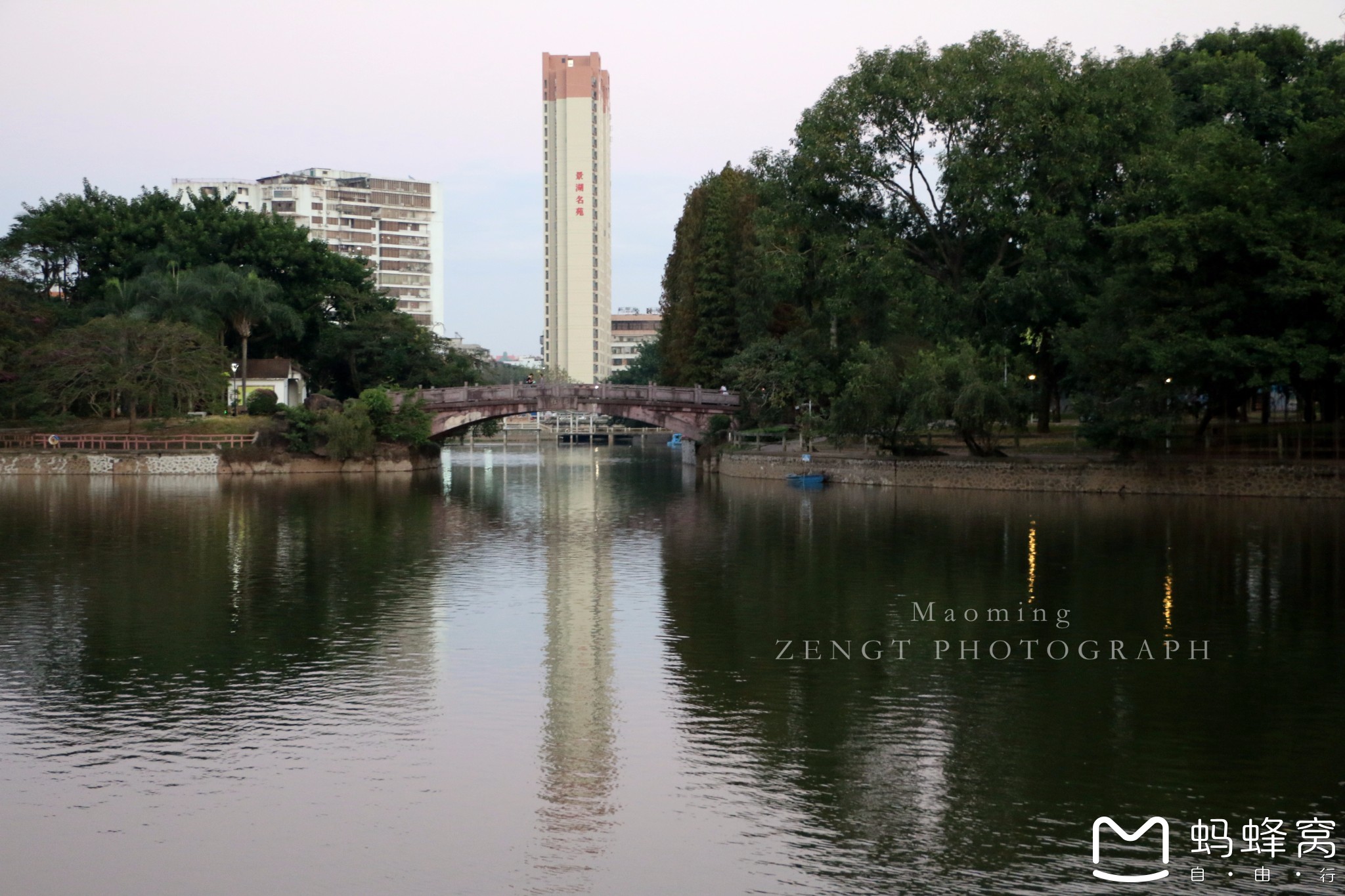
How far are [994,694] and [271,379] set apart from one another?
58.5m

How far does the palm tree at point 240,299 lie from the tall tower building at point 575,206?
84.4m

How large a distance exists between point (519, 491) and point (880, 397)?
1647 cm

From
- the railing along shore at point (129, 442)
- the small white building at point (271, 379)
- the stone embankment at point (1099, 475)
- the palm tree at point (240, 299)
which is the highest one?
the palm tree at point (240, 299)

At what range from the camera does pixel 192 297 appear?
63.5 meters

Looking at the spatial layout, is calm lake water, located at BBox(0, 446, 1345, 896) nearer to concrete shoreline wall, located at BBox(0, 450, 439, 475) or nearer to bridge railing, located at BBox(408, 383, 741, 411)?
concrete shoreline wall, located at BBox(0, 450, 439, 475)

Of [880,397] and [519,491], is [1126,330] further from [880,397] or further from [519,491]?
[519,491]

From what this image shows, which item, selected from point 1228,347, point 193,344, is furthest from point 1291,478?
point 193,344

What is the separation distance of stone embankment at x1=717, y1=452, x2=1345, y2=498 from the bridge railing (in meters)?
12.3

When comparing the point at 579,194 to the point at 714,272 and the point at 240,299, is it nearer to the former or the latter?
the point at 714,272

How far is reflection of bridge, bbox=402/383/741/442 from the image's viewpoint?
6594 cm

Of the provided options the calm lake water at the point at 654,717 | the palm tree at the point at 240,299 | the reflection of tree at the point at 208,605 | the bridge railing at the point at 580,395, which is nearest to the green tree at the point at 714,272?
the bridge railing at the point at 580,395

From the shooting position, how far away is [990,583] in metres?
24.6

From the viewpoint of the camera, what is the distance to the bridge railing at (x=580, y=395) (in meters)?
65.8

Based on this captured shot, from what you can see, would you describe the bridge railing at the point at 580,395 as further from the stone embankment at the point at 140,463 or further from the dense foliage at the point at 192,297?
the stone embankment at the point at 140,463
